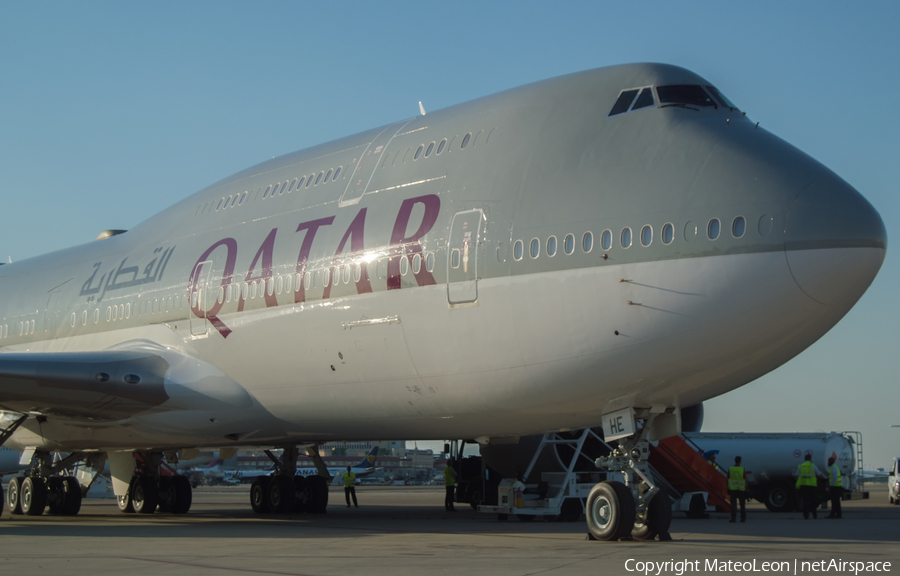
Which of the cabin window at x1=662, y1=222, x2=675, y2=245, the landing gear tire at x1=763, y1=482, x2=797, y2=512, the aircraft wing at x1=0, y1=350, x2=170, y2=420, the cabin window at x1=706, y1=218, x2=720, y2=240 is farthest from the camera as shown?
the landing gear tire at x1=763, y1=482, x2=797, y2=512

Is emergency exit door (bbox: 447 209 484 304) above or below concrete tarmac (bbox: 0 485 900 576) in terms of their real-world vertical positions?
above

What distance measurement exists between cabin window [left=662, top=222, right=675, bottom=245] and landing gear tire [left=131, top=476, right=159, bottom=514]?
15.6 metres

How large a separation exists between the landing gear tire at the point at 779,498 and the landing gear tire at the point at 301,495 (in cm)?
1322

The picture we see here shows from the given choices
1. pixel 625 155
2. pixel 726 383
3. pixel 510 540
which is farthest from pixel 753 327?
pixel 510 540

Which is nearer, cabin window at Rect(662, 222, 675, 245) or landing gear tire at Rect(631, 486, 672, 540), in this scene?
cabin window at Rect(662, 222, 675, 245)

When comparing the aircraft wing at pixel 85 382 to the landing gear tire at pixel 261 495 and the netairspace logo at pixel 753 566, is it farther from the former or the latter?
the netairspace logo at pixel 753 566

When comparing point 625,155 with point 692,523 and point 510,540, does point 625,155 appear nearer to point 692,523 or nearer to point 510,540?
point 510,540

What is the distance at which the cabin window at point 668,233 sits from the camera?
1089 cm

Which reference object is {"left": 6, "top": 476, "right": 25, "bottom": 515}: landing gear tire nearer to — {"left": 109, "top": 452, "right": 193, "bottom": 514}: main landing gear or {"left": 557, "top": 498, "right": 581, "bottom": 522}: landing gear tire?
{"left": 109, "top": 452, "right": 193, "bottom": 514}: main landing gear

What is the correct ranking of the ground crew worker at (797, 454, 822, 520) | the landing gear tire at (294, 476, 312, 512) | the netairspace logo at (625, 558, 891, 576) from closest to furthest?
the netairspace logo at (625, 558, 891, 576) < the ground crew worker at (797, 454, 822, 520) < the landing gear tire at (294, 476, 312, 512)

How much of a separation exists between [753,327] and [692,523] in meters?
8.92

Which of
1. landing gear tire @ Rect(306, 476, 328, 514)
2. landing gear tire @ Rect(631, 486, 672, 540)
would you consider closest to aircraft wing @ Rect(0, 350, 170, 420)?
landing gear tire @ Rect(306, 476, 328, 514)

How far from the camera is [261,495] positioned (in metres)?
21.1

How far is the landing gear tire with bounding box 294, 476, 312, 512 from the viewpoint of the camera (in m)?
21.2
